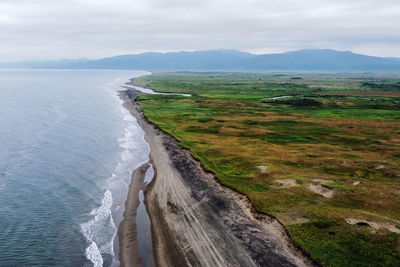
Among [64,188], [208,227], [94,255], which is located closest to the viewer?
[94,255]

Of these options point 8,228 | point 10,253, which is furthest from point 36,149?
point 10,253

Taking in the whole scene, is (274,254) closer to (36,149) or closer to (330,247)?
(330,247)

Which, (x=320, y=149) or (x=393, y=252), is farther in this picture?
(x=320, y=149)

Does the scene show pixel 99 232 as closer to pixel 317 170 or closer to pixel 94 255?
pixel 94 255

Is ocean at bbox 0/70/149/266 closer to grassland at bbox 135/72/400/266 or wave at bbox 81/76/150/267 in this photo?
wave at bbox 81/76/150/267

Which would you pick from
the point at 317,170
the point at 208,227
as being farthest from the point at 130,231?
the point at 317,170

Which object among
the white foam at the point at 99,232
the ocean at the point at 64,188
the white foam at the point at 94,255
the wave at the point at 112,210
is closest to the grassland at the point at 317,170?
the wave at the point at 112,210

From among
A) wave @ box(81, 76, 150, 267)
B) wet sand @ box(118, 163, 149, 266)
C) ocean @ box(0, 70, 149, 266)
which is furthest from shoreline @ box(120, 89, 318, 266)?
ocean @ box(0, 70, 149, 266)

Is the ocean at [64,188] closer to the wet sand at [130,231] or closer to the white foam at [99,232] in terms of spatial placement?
the white foam at [99,232]
